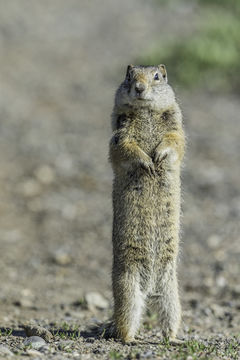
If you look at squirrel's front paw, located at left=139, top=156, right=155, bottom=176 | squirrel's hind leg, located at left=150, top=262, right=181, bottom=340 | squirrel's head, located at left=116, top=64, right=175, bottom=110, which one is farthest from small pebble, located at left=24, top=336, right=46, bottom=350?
squirrel's head, located at left=116, top=64, right=175, bottom=110

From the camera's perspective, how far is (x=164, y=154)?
598cm

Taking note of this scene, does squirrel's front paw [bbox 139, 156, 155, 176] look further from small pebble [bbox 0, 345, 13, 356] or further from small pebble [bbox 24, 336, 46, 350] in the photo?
small pebble [bbox 0, 345, 13, 356]

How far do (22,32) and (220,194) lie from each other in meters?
11.2

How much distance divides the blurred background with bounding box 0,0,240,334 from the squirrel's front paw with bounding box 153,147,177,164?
0.95 meters

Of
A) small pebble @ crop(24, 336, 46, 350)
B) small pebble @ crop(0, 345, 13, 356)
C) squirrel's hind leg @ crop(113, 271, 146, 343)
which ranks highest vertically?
squirrel's hind leg @ crop(113, 271, 146, 343)

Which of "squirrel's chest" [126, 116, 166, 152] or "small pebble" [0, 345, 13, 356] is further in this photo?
"squirrel's chest" [126, 116, 166, 152]

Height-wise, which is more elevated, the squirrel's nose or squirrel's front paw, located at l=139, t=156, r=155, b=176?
the squirrel's nose

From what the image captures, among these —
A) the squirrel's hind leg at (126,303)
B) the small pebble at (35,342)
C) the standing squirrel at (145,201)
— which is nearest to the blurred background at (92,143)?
the standing squirrel at (145,201)

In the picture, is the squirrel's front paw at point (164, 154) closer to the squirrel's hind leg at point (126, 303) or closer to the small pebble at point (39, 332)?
the squirrel's hind leg at point (126, 303)

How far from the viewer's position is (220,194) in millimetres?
11164

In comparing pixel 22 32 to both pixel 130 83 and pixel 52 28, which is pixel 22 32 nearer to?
pixel 52 28

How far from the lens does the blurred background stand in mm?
8906

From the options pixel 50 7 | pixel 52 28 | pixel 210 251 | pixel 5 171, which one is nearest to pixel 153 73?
pixel 210 251

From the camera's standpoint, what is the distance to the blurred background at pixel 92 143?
8.91 metres
